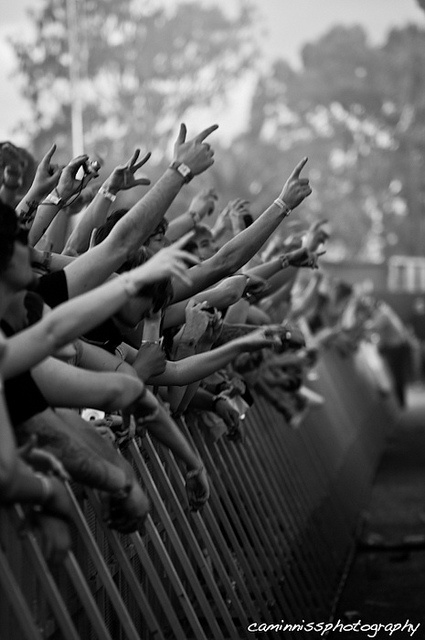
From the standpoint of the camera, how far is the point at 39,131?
3147 centimetres

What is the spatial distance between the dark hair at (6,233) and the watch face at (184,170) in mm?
1398

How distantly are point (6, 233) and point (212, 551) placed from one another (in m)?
2.08

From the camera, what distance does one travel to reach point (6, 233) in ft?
12.3

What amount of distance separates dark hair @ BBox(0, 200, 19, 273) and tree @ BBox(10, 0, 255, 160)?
25.8 metres

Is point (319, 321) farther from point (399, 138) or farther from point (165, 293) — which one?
point (399, 138)

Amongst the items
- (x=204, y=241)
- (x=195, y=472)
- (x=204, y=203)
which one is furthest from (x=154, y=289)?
(x=204, y=203)

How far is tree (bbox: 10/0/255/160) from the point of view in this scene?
1220 inches

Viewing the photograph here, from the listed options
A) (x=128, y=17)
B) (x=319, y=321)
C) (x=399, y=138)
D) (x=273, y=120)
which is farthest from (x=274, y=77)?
(x=319, y=321)

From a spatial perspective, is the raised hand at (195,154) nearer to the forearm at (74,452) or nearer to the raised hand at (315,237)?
the forearm at (74,452)

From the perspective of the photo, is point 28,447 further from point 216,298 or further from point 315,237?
point 315,237

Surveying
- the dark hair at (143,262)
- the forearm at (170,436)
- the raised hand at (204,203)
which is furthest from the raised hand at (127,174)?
the raised hand at (204,203)

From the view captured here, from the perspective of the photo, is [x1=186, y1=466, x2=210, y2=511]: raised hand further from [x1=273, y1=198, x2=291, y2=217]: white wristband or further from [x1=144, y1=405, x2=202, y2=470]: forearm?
[x1=273, y1=198, x2=291, y2=217]: white wristband

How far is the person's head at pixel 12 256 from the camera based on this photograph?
3.71 m

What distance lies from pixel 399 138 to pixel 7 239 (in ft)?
140
